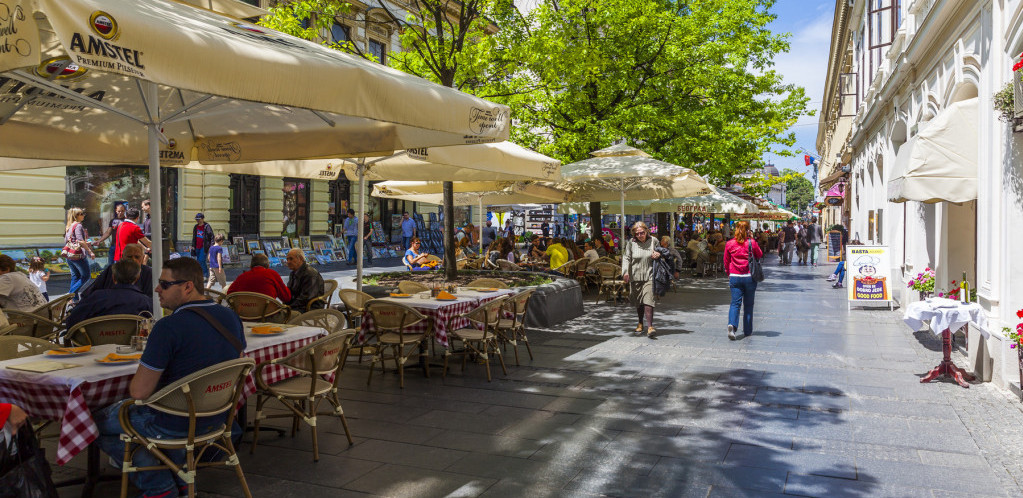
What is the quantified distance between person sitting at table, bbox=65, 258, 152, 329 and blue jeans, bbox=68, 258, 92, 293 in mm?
7372

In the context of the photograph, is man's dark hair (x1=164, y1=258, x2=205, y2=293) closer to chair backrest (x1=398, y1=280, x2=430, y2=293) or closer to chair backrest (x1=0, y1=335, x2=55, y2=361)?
chair backrest (x1=0, y1=335, x2=55, y2=361)

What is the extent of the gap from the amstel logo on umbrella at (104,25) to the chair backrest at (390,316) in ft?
14.1

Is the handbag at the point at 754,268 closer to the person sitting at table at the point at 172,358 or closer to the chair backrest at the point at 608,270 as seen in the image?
the chair backrest at the point at 608,270

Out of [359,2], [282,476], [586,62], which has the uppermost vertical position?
[359,2]

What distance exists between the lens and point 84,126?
6957 millimetres

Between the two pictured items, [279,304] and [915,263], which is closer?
[279,304]

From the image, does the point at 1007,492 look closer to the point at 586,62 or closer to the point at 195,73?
the point at 195,73

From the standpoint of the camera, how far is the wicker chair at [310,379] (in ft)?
16.5

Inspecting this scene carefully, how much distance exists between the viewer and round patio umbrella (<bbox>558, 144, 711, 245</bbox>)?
13.0 metres

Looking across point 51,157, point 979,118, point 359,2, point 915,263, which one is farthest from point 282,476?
point 359,2

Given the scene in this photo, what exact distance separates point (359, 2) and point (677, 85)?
13.6 metres

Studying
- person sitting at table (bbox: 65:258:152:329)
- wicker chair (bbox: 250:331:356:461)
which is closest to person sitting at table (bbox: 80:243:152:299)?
person sitting at table (bbox: 65:258:152:329)

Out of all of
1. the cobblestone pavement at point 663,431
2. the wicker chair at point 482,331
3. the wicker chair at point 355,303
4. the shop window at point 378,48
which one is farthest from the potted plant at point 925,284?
the shop window at point 378,48

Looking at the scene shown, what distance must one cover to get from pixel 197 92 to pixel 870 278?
43.0 feet
